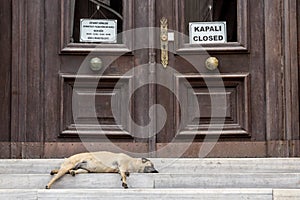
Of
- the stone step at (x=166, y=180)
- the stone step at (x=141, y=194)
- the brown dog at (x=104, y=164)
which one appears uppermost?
the brown dog at (x=104, y=164)

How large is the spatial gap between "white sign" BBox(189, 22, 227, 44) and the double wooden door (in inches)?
1.3

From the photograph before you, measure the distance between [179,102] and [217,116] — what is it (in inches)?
11.6

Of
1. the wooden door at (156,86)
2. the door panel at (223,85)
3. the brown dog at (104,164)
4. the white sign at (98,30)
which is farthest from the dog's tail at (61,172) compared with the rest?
the white sign at (98,30)

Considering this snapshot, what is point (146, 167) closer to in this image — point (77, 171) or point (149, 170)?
point (149, 170)

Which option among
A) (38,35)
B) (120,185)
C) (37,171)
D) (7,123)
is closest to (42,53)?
(38,35)

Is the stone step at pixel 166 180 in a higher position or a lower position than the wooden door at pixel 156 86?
lower

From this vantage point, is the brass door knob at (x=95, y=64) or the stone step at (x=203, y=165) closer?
the stone step at (x=203, y=165)

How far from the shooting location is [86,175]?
5523 millimetres

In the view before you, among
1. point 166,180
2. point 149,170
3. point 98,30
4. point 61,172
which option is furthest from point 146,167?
point 98,30

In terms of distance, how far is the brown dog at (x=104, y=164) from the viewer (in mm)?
5578

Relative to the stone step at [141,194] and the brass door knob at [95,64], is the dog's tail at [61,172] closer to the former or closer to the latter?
the stone step at [141,194]

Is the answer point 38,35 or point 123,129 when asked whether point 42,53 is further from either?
point 123,129

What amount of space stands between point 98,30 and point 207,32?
0.80m

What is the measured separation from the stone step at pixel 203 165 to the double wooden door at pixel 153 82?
272mm
